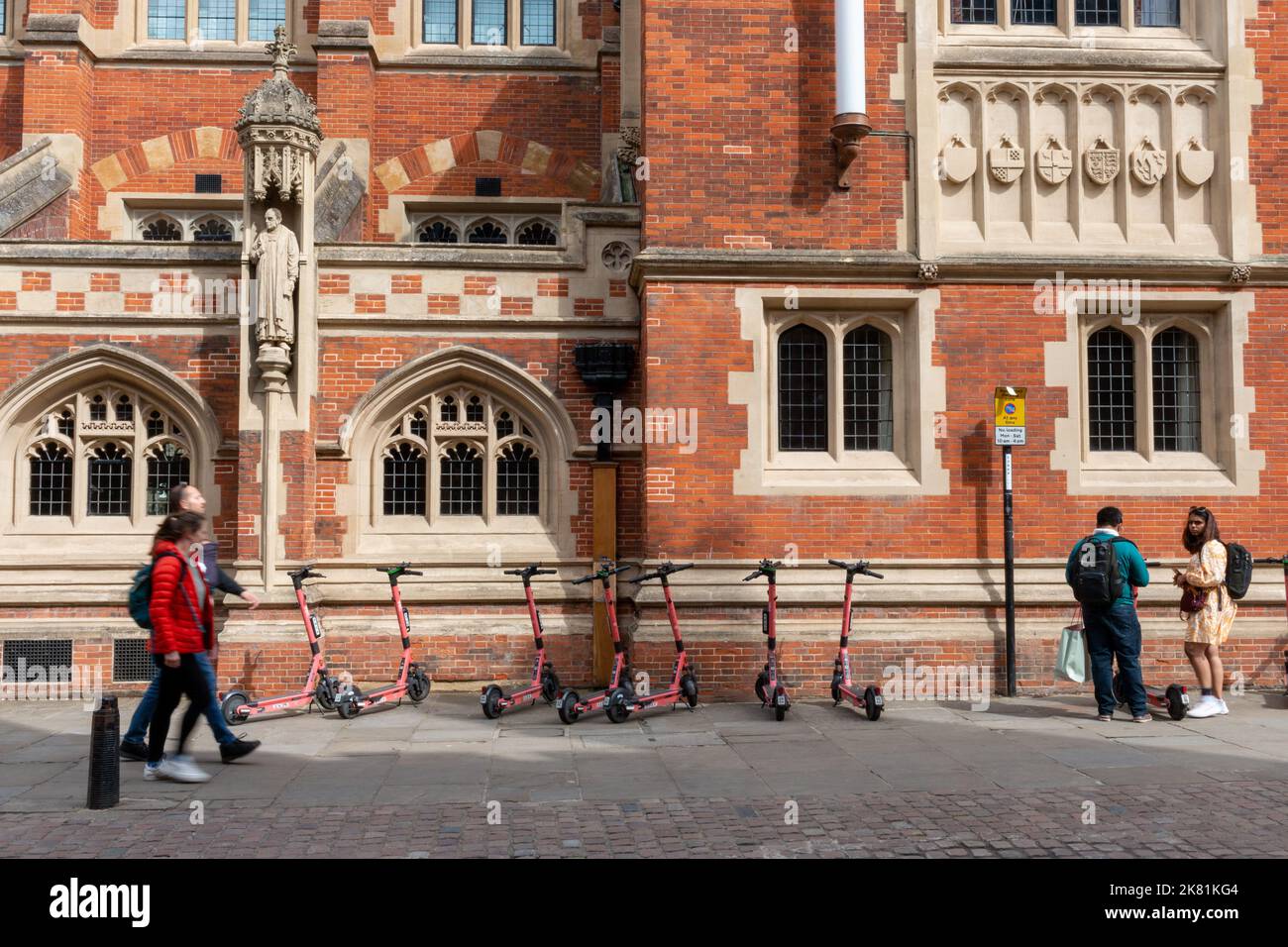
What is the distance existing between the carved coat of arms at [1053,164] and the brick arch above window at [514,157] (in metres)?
6.48

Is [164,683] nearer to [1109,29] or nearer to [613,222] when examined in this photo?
[613,222]

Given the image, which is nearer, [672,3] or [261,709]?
[261,709]

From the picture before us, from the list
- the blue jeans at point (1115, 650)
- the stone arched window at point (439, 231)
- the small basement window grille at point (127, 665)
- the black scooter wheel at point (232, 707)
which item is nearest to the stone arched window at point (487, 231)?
the stone arched window at point (439, 231)

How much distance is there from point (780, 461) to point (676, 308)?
1.84 metres

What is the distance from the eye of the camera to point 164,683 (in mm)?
7359

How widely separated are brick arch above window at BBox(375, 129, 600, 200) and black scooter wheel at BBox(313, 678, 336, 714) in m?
8.34

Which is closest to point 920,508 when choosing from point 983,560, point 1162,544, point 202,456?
point 983,560

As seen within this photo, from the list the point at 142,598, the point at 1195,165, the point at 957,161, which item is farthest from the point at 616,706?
the point at 1195,165

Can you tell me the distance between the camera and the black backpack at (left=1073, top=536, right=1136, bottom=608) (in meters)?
9.15

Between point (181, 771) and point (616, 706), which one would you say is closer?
point (181, 771)

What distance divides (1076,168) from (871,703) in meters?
5.95

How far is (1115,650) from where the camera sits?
9336 millimetres

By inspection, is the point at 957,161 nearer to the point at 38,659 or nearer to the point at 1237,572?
the point at 1237,572

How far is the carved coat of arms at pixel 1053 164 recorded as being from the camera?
36.6ft
